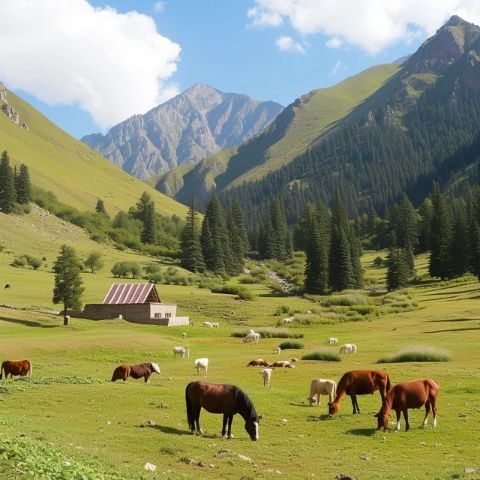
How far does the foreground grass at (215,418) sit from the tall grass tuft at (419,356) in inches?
32.4

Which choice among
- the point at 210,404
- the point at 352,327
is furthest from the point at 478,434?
the point at 352,327

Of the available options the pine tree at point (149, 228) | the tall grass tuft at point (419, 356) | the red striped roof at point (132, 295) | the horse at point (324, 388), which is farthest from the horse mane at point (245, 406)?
the pine tree at point (149, 228)

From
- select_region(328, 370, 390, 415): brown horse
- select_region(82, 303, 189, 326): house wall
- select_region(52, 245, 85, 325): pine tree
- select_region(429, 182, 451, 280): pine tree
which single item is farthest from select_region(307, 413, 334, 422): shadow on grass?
select_region(429, 182, 451, 280): pine tree

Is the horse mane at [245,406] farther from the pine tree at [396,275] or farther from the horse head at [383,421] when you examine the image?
the pine tree at [396,275]

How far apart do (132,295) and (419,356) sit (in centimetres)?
4458

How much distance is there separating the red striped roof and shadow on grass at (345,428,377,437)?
5525 cm

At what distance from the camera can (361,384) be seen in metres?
23.9

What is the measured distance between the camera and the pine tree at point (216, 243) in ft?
449

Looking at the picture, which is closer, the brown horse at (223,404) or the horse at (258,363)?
the brown horse at (223,404)

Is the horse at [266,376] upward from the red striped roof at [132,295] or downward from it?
downward

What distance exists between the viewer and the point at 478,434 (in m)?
20.8

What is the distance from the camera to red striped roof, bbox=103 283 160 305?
75.1 metres

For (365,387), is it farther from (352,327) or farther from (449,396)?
(352,327)

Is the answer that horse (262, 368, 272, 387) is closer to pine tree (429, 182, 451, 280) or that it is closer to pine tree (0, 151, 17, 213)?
pine tree (429, 182, 451, 280)
